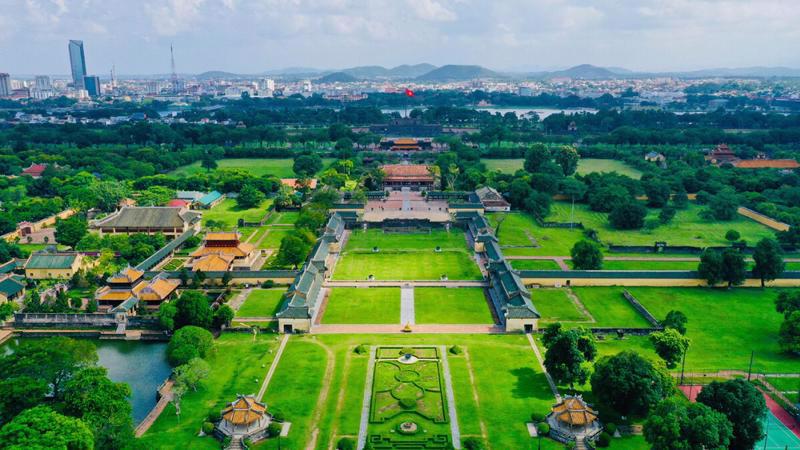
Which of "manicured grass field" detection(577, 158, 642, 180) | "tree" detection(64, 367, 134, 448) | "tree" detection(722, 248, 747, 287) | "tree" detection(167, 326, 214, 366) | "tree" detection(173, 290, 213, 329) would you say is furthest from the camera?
"manicured grass field" detection(577, 158, 642, 180)

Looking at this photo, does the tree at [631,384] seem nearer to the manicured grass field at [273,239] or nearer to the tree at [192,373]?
the tree at [192,373]

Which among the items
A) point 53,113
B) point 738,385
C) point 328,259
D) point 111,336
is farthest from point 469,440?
point 53,113

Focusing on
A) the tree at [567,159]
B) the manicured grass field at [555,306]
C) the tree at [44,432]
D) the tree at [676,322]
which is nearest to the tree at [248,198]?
the manicured grass field at [555,306]

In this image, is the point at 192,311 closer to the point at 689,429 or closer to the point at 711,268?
the point at 689,429

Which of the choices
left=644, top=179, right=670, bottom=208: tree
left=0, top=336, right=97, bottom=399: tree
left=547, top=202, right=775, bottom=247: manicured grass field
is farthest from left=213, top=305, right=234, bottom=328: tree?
left=644, top=179, right=670, bottom=208: tree

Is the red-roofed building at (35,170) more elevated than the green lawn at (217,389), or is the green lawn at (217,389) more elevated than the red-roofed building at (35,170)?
the red-roofed building at (35,170)

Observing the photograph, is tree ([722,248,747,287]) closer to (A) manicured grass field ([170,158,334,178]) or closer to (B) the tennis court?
(B) the tennis court

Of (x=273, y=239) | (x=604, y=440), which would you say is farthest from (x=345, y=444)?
(x=273, y=239)
